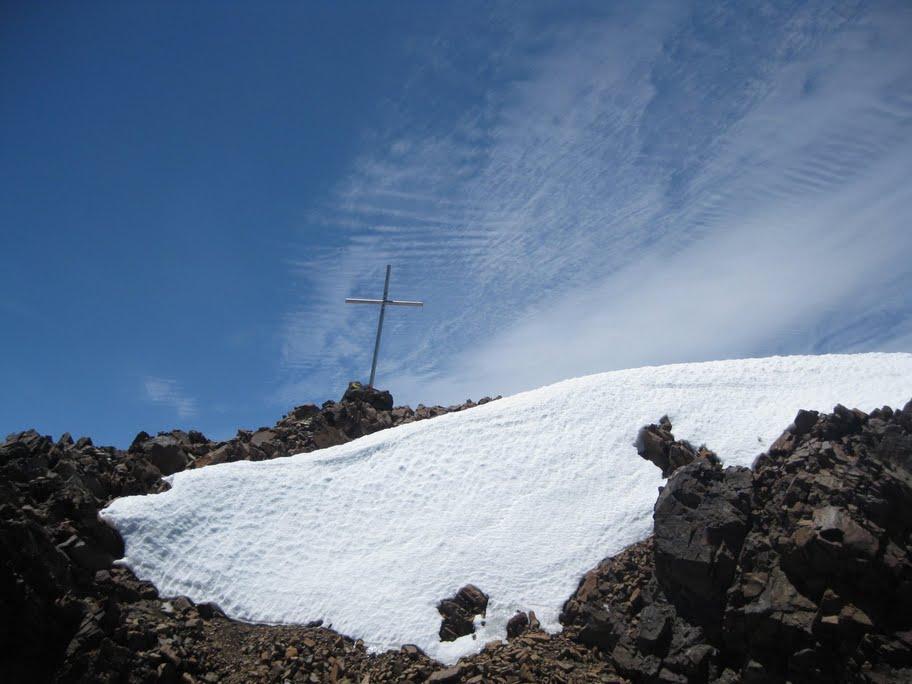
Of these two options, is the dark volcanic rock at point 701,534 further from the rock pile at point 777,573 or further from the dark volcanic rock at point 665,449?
the dark volcanic rock at point 665,449

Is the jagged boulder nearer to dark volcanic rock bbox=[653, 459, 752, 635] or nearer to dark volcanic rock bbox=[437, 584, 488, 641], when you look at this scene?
dark volcanic rock bbox=[437, 584, 488, 641]

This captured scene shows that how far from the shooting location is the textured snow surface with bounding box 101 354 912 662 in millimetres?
14992

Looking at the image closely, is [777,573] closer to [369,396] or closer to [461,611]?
[461,611]

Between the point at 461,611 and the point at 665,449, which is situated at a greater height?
the point at 665,449

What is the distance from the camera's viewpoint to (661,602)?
42.9ft

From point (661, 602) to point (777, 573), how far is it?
2299 mm

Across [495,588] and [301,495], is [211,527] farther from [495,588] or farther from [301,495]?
[495,588]

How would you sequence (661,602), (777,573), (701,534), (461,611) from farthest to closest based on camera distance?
(461,611) → (701,534) → (661,602) → (777,573)

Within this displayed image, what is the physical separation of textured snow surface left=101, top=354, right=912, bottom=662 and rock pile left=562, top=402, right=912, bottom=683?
1319 millimetres

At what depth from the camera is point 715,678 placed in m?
11.5

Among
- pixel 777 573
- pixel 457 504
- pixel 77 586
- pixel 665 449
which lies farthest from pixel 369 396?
pixel 777 573

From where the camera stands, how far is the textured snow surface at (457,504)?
49.2ft

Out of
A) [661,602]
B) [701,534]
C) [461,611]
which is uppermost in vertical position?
[701,534]

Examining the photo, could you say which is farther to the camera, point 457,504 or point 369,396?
point 369,396
